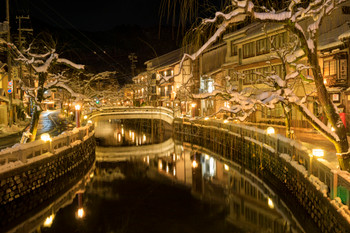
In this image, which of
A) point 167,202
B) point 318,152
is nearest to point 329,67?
point 318,152

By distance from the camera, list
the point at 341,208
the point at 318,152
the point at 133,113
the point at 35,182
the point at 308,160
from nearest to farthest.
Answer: the point at 341,208 < the point at 318,152 < the point at 308,160 < the point at 35,182 < the point at 133,113

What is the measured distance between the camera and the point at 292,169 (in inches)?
579

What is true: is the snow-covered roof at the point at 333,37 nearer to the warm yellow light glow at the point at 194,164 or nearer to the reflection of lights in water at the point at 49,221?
the warm yellow light glow at the point at 194,164

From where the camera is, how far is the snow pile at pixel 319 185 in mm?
9879

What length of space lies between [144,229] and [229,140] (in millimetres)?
18909

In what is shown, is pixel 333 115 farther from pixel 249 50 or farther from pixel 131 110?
pixel 131 110

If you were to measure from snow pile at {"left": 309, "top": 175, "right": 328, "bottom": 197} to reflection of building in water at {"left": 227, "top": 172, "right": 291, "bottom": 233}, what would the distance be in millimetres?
2395

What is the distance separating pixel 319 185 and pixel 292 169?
13.6 feet

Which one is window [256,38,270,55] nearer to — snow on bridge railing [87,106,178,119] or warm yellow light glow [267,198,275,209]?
snow on bridge railing [87,106,178,119]

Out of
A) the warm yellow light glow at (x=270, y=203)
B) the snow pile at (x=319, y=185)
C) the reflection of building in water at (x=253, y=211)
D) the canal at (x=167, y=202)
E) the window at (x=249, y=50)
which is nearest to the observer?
the snow pile at (x=319, y=185)

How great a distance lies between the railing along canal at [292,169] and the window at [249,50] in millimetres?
9010

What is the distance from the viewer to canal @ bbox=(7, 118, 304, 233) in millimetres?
13117

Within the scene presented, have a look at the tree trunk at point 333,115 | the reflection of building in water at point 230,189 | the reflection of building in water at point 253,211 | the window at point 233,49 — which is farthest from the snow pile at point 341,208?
the window at point 233,49

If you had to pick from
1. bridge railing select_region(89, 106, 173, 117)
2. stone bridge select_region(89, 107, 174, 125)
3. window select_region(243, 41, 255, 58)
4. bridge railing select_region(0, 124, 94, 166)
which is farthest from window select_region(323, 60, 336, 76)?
bridge railing select_region(89, 106, 173, 117)
